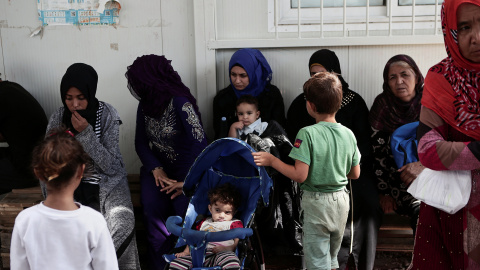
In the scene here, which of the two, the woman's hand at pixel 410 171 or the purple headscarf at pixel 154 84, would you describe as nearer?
the woman's hand at pixel 410 171

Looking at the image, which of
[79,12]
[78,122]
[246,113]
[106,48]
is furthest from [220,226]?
[79,12]

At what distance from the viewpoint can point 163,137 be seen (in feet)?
12.0

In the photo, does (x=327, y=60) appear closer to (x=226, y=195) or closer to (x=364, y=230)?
(x=364, y=230)

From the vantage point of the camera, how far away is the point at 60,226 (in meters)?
1.94

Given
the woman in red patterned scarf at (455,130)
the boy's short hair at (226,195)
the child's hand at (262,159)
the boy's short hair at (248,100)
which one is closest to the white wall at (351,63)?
the boy's short hair at (248,100)

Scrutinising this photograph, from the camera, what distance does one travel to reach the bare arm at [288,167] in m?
2.66

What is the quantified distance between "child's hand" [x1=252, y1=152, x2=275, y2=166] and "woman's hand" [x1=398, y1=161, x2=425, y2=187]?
1.02m

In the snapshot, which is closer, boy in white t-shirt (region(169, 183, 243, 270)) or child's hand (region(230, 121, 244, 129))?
boy in white t-shirt (region(169, 183, 243, 270))

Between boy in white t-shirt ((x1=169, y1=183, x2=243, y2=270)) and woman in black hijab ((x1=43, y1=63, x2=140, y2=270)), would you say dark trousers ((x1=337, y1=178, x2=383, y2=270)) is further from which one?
woman in black hijab ((x1=43, y1=63, x2=140, y2=270))

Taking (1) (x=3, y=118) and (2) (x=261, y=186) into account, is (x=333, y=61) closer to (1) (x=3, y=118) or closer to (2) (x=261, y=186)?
(2) (x=261, y=186)

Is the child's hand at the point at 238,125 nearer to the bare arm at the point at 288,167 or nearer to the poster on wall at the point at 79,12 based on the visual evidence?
the bare arm at the point at 288,167

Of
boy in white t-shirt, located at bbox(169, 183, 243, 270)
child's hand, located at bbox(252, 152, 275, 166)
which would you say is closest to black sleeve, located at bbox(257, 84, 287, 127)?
boy in white t-shirt, located at bbox(169, 183, 243, 270)

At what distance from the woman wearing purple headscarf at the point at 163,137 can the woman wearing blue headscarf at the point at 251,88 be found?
0.33 m

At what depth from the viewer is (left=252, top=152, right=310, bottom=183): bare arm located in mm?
2658
